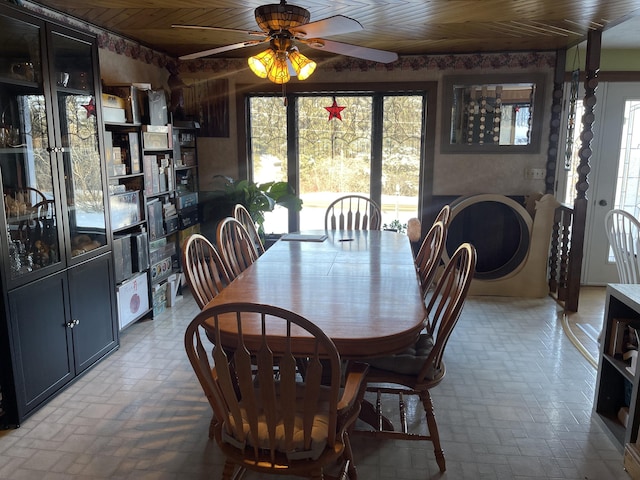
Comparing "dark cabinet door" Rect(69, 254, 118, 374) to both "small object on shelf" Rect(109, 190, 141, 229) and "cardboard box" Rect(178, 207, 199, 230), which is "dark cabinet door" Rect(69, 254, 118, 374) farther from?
"cardboard box" Rect(178, 207, 199, 230)

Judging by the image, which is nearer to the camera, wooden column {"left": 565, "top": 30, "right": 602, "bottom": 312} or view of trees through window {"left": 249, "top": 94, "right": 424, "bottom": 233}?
wooden column {"left": 565, "top": 30, "right": 602, "bottom": 312}

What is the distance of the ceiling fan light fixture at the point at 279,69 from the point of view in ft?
7.41

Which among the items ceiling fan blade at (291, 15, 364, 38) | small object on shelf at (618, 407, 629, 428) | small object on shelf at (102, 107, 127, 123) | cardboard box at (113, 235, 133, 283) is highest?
ceiling fan blade at (291, 15, 364, 38)

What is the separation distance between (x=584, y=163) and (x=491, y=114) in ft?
3.49

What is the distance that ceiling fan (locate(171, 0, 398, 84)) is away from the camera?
202 centimetres

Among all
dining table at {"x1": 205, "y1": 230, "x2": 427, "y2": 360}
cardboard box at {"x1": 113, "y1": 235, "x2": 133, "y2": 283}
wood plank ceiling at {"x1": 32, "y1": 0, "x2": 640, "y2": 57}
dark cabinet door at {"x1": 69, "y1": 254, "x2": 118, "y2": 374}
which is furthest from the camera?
cardboard box at {"x1": 113, "y1": 235, "x2": 133, "y2": 283}

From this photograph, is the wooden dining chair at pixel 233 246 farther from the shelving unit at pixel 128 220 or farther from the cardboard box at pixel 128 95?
the cardboard box at pixel 128 95

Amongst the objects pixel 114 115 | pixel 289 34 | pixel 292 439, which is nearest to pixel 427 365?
pixel 292 439

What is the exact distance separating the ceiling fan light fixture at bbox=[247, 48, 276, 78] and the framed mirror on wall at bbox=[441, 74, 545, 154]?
267cm

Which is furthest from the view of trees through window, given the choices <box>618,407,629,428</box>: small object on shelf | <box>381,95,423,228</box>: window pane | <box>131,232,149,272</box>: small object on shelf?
<box>618,407,629,428</box>: small object on shelf

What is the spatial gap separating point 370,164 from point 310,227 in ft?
2.96

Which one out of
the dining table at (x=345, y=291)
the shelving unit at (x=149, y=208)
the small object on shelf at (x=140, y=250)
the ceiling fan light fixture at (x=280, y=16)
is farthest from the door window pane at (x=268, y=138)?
the ceiling fan light fixture at (x=280, y=16)

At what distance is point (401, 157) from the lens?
15.5 feet

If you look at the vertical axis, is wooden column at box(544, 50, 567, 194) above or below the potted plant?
above
